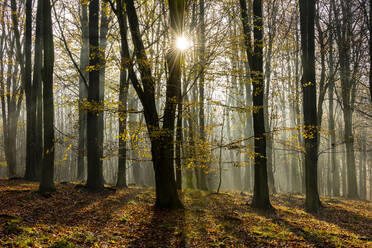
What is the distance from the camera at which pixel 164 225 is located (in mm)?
6711

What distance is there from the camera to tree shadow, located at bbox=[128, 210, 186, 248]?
5.72 meters

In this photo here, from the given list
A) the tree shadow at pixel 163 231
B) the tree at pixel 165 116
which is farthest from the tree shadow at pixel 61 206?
the tree at pixel 165 116

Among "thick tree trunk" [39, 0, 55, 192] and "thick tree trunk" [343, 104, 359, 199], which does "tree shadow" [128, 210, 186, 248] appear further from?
"thick tree trunk" [343, 104, 359, 199]

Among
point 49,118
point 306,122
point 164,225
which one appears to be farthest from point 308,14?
point 49,118

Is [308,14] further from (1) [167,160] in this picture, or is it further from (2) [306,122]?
(1) [167,160]

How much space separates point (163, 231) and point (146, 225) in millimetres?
571

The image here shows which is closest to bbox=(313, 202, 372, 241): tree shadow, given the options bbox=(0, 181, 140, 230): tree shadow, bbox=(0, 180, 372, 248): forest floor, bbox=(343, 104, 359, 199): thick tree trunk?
bbox=(0, 180, 372, 248): forest floor

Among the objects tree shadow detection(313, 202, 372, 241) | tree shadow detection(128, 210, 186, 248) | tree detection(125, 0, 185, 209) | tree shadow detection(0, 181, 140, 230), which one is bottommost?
tree shadow detection(313, 202, 372, 241)

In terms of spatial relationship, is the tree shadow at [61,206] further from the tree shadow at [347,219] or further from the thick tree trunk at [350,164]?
the thick tree trunk at [350,164]

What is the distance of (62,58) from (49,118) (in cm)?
953

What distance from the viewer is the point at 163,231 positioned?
6.43 m

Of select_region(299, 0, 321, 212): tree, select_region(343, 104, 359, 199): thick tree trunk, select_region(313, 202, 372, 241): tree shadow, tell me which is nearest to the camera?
select_region(313, 202, 372, 241): tree shadow

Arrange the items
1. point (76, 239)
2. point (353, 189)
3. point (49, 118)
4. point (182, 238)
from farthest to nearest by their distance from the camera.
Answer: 1. point (353, 189)
2. point (49, 118)
3. point (182, 238)
4. point (76, 239)

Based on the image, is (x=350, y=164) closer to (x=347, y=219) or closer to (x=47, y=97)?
(x=347, y=219)
